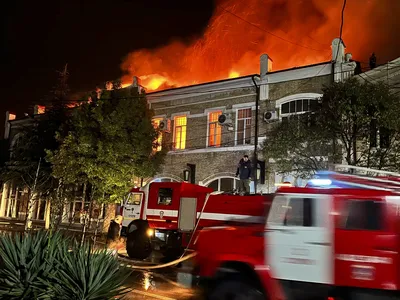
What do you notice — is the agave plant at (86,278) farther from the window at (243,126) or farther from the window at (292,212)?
the window at (243,126)

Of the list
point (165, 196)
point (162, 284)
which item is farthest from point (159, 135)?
point (162, 284)

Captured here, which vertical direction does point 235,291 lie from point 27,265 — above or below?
below

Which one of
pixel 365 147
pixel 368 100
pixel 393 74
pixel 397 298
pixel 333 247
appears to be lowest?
pixel 397 298

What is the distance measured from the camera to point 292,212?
6547mm

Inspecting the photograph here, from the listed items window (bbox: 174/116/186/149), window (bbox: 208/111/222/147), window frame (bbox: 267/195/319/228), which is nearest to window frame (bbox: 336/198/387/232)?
window frame (bbox: 267/195/319/228)

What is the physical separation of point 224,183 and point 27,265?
15.5 meters

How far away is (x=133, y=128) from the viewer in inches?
802

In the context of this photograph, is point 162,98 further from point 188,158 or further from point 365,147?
point 365,147

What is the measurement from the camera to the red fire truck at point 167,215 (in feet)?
44.6

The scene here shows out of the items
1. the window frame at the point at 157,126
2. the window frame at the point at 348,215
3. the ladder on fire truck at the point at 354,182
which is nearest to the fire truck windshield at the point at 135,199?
the window frame at the point at 157,126

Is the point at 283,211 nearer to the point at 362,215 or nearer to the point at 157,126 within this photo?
the point at 362,215

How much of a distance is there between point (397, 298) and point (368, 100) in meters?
8.59

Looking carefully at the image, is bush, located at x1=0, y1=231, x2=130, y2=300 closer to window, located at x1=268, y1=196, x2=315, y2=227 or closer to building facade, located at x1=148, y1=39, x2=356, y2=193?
window, located at x1=268, y1=196, x2=315, y2=227

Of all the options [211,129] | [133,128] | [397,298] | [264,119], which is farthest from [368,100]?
[133,128]
